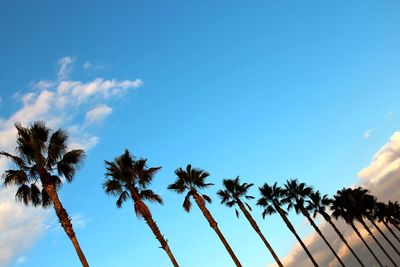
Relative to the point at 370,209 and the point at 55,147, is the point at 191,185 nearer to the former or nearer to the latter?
the point at 55,147

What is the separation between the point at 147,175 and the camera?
29250 mm

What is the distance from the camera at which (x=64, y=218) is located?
67.7 feet

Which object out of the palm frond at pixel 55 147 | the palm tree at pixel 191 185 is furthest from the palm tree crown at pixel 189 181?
the palm frond at pixel 55 147

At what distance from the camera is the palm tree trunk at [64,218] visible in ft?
65.8

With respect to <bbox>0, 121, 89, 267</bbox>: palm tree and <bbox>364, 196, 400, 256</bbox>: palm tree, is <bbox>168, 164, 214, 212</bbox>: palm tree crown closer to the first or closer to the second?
<bbox>0, 121, 89, 267</bbox>: palm tree

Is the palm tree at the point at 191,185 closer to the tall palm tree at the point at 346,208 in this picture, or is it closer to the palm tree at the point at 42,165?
the palm tree at the point at 42,165

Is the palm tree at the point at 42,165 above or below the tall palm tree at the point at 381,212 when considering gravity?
above

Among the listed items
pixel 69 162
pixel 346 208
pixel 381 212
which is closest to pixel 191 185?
pixel 69 162

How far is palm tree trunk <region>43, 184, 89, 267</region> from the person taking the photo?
2006cm

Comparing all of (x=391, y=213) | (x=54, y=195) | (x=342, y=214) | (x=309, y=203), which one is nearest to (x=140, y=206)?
(x=54, y=195)

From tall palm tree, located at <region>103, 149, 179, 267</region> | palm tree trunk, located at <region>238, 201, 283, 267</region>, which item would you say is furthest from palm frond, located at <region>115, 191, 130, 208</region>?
palm tree trunk, located at <region>238, 201, 283, 267</region>

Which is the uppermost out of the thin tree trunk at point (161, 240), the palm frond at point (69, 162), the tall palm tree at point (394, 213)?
the palm frond at point (69, 162)

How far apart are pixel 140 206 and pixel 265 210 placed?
2872 cm

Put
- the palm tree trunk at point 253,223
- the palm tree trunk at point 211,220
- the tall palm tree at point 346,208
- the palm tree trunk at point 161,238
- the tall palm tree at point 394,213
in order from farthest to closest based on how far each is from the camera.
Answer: the tall palm tree at point 394,213 → the tall palm tree at point 346,208 → the palm tree trunk at point 253,223 → the palm tree trunk at point 211,220 → the palm tree trunk at point 161,238
